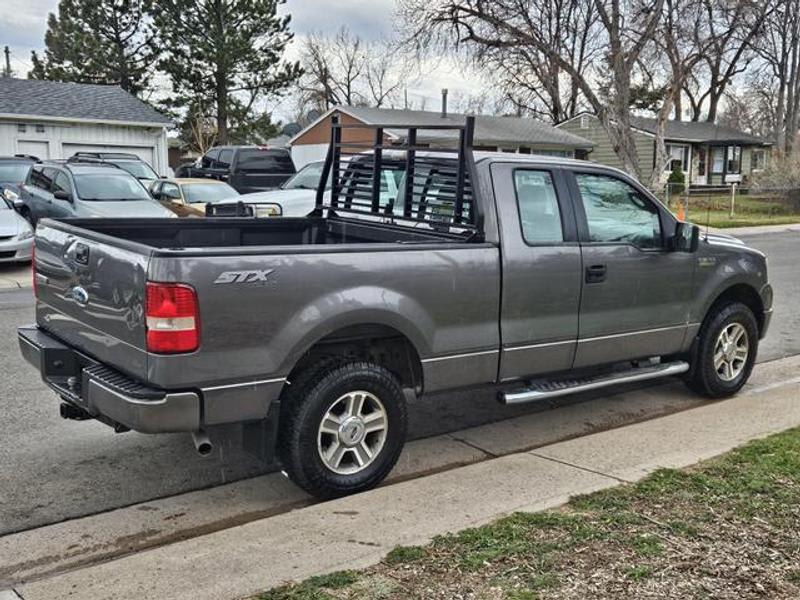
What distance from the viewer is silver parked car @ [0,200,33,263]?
13.7 metres

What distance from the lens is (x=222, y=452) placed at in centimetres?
543

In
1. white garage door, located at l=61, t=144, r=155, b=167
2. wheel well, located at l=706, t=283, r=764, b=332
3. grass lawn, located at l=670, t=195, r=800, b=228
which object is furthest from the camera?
white garage door, located at l=61, t=144, r=155, b=167

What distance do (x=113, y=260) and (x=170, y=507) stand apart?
4.61 ft

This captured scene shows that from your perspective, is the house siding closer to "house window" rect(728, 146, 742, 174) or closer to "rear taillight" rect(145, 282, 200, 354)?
"house window" rect(728, 146, 742, 174)

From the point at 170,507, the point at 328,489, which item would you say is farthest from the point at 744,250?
the point at 170,507

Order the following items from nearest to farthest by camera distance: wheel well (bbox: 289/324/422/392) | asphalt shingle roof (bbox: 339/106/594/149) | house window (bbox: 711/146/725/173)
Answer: wheel well (bbox: 289/324/422/392)
asphalt shingle roof (bbox: 339/106/594/149)
house window (bbox: 711/146/725/173)

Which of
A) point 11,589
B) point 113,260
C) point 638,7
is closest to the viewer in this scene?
point 11,589

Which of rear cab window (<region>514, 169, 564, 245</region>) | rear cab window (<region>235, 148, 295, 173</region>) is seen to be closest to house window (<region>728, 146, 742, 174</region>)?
rear cab window (<region>235, 148, 295, 173</region>)

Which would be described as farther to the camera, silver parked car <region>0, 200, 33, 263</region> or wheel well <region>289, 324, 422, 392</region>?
silver parked car <region>0, 200, 33, 263</region>

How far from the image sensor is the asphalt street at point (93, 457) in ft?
A: 15.2

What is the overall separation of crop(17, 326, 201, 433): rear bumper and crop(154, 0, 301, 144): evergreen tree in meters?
41.7

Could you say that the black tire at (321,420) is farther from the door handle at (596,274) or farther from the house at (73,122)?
the house at (73,122)

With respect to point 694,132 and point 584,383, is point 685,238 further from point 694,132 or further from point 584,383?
point 694,132

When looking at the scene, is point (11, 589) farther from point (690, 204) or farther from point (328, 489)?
point (690, 204)
